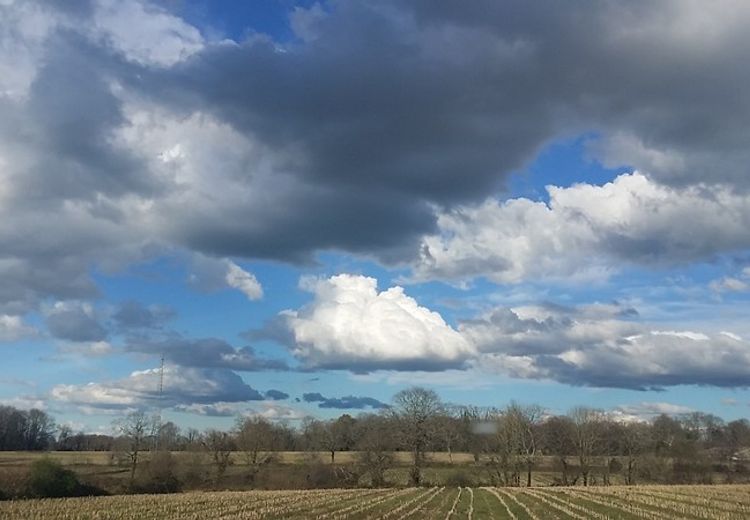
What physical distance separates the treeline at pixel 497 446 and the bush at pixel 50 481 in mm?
32631

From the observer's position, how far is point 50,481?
71500 mm

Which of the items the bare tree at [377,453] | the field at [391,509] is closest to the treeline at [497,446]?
the bare tree at [377,453]

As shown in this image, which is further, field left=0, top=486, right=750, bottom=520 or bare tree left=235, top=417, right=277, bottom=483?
bare tree left=235, top=417, right=277, bottom=483

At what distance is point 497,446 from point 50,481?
74.6 metres

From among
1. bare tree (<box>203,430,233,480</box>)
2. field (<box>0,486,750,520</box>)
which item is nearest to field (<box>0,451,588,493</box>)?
bare tree (<box>203,430,233,480</box>)

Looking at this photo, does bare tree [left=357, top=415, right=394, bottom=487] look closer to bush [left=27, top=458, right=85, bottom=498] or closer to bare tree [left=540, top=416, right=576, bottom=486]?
bare tree [left=540, top=416, right=576, bottom=486]

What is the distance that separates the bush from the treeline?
3263 centimetres

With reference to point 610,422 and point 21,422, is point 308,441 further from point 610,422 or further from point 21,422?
point 21,422

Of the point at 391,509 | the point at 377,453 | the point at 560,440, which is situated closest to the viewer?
the point at 391,509

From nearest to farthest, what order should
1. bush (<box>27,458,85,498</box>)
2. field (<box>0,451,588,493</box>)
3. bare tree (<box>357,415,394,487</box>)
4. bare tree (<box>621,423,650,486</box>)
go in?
bush (<box>27,458,85,498</box>)
field (<box>0,451,588,493</box>)
bare tree (<box>357,415,394,487</box>)
bare tree (<box>621,423,650,486</box>)

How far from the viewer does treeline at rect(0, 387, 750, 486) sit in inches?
4641

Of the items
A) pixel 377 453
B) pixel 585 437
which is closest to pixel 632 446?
pixel 585 437

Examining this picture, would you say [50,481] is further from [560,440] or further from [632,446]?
[632,446]

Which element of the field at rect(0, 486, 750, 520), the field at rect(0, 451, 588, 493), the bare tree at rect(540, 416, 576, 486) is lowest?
the field at rect(0, 451, 588, 493)
